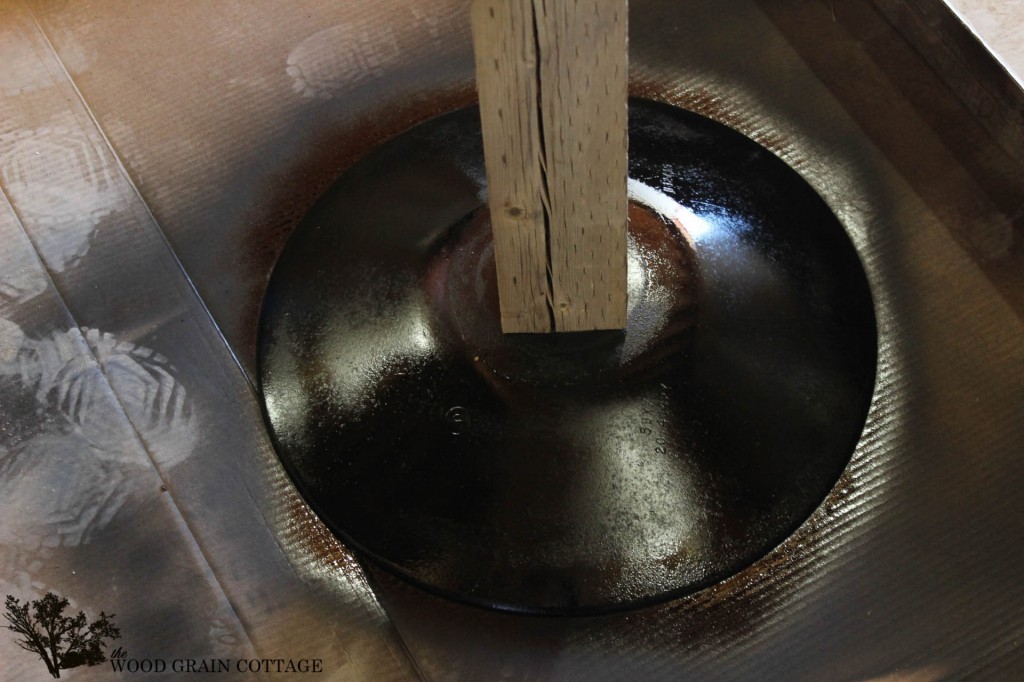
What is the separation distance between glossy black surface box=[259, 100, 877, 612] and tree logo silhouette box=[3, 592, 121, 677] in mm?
380

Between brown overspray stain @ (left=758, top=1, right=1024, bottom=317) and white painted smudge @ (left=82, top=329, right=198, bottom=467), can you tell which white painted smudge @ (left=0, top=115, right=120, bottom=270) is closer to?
white painted smudge @ (left=82, top=329, right=198, bottom=467)

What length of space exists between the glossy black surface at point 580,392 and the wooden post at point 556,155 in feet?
0.32

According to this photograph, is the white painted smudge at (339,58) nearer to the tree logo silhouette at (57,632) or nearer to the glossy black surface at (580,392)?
the glossy black surface at (580,392)

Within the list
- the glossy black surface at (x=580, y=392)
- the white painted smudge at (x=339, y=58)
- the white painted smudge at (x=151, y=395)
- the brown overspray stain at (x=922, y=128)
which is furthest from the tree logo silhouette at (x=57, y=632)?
the brown overspray stain at (x=922, y=128)

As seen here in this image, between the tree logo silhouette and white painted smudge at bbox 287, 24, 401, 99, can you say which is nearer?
the tree logo silhouette

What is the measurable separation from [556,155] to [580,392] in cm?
43

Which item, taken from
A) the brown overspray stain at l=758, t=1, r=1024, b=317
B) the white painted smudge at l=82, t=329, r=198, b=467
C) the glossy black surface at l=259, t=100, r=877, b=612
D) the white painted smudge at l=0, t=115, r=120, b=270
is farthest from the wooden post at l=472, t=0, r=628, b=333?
the white painted smudge at l=0, t=115, r=120, b=270

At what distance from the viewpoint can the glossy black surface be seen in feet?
5.20

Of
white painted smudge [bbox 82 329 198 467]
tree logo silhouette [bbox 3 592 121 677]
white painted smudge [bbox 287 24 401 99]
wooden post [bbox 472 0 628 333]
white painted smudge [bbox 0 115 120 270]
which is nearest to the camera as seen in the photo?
wooden post [bbox 472 0 628 333]

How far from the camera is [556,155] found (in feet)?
4.55

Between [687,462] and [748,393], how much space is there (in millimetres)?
154

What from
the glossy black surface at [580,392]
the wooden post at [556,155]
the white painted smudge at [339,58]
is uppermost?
the white painted smudge at [339,58]

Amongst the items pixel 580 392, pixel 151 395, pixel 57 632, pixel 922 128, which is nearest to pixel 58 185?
pixel 151 395

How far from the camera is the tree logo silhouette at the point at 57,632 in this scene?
5.19ft
